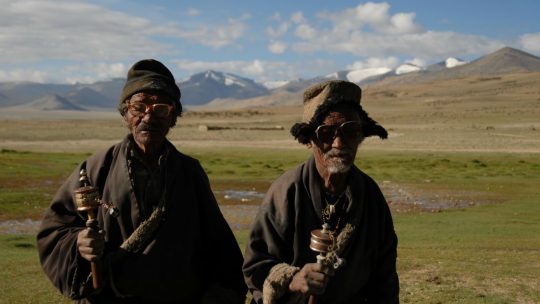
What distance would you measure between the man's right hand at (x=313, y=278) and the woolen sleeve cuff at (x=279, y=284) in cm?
13

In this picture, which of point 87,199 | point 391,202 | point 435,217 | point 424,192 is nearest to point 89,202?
point 87,199

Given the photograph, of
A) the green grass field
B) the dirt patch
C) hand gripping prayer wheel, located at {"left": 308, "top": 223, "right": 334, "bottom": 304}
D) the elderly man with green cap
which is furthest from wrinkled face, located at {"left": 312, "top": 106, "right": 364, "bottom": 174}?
the dirt patch

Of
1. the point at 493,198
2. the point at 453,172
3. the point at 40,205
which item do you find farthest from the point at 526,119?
the point at 40,205

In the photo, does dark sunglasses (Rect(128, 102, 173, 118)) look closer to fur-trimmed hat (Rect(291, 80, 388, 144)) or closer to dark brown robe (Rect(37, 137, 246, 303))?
dark brown robe (Rect(37, 137, 246, 303))

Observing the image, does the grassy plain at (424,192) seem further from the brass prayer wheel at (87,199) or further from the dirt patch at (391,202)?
the brass prayer wheel at (87,199)

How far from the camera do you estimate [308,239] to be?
389cm

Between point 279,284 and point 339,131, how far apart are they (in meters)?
0.98

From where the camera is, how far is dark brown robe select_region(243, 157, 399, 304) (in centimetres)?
389

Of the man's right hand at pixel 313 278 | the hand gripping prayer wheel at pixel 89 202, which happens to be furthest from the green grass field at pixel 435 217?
the man's right hand at pixel 313 278

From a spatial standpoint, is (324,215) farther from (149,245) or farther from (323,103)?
(149,245)

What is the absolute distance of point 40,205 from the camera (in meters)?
20.2

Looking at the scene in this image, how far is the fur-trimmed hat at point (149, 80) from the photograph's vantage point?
4215mm

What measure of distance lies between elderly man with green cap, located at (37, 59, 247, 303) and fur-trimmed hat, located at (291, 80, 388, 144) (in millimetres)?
867

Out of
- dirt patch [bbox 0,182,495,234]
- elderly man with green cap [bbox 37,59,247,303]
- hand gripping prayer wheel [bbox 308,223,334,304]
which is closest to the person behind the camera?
hand gripping prayer wheel [bbox 308,223,334,304]
